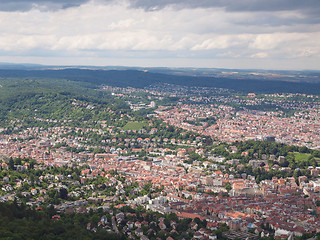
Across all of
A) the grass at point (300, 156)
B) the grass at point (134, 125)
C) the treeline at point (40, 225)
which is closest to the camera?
the treeline at point (40, 225)

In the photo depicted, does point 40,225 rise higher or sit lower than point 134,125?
higher

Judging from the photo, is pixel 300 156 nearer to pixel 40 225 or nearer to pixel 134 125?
pixel 134 125

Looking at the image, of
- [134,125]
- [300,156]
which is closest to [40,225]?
[300,156]

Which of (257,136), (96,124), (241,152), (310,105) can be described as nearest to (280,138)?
(257,136)

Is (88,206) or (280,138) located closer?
(88,206)

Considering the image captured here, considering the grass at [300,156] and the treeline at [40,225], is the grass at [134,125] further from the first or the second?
the treeline at [40,225]

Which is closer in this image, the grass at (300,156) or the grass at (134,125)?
the grass at (300,156)

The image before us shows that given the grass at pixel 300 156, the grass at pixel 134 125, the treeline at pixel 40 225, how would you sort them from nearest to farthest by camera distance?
1. the treeline at pixel 40 225
2. the grass at pixel 300 156
3. the grass at pixel 134 125

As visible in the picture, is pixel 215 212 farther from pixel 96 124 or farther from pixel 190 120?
pixel 190 120

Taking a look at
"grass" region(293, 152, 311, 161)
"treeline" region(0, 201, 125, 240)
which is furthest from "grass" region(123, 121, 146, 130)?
"treeline" region(0, 201, 125, 240)

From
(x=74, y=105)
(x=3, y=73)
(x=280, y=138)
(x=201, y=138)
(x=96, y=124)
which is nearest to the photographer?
(x=201, y=138)

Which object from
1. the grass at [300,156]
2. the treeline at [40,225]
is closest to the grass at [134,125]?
A: the grass at [300,156]
